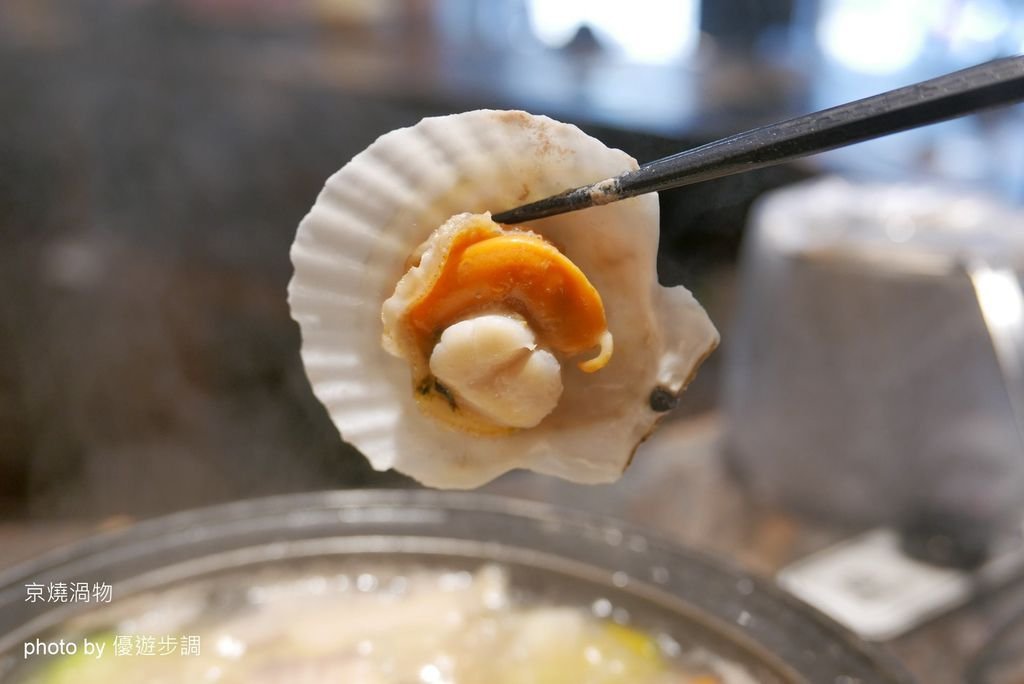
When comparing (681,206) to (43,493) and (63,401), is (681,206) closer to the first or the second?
(43,493)

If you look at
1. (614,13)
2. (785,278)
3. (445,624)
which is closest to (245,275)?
(785,278)

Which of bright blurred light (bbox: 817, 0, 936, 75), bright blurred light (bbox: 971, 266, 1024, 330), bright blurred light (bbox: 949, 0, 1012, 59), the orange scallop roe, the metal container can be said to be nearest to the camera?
the orange scallop roe

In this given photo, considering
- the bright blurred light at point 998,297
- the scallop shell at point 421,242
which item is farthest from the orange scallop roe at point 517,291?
the bright blurred light at point 998,297

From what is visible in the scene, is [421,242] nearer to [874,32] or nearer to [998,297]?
[998,297]

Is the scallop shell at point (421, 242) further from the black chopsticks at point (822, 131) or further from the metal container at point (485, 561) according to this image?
the metal container at point (485, 561)

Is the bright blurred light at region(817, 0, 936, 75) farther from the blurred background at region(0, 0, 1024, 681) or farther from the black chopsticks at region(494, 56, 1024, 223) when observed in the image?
the black chopsticks at region(494, 56, 1024, 223)

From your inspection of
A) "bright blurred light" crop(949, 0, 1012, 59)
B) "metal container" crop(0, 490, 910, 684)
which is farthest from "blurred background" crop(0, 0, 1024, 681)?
"metal container" crop(0, 490, 910, 684)
